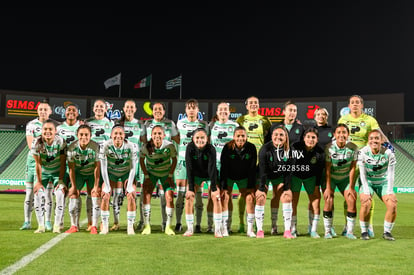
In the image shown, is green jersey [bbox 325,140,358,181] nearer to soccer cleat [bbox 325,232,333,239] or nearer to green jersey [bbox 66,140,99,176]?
soccer cleat [bbox 325,232,333,239]

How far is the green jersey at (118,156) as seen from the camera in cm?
671

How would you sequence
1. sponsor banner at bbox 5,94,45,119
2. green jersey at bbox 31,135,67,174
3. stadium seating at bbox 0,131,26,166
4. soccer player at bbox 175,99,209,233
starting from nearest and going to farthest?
green jersey at bbox 31,135,67,174 < soccer player at bbox 175,99,209,233 < stadium seating at bbox 0,131,26,166 < sponsor banner at bbox 5,94,45,119

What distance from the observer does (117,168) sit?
679 cm

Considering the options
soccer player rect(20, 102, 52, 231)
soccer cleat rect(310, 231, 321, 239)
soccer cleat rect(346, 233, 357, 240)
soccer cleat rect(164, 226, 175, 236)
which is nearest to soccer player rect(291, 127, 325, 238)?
soccer cleat rect(310, 231, 321, 239)

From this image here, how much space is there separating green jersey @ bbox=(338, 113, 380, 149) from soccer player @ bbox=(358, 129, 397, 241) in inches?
29.9

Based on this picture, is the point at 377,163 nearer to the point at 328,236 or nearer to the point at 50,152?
the point at 328,236

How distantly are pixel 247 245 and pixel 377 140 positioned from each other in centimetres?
269

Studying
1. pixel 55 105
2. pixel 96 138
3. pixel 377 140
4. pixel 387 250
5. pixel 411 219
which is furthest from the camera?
pixel 55 105

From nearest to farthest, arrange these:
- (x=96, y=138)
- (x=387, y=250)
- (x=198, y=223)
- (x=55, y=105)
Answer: (x=387, y=250) → (x=198, y=223) → (x=96, y=138) → (x=55, y=105)

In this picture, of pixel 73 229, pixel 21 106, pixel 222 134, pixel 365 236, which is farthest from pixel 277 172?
pixel 21 106

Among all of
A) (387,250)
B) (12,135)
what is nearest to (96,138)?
(387,250)

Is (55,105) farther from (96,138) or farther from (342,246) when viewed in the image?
(342,246)

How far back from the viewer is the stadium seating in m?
27.7

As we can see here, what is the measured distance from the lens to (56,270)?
160 inches
